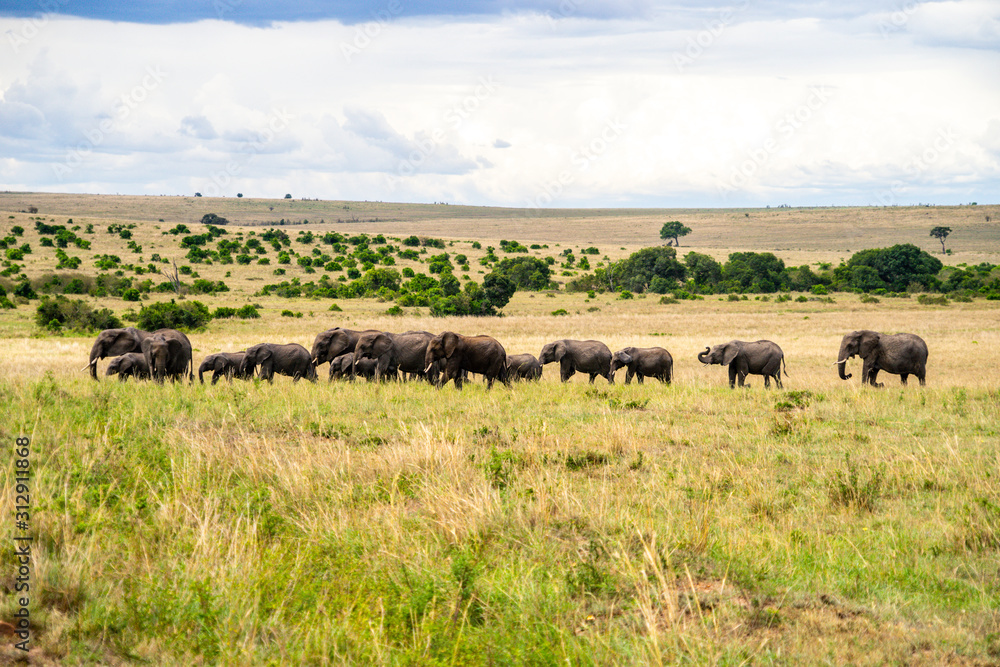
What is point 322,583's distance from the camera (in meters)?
5.73

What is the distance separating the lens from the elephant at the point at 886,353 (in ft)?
68.8

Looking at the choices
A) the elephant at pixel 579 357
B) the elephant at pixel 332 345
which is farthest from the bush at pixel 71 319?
the elephant at pixel 579 357

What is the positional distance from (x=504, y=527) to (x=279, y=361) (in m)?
16.3

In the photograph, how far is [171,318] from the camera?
127 feet

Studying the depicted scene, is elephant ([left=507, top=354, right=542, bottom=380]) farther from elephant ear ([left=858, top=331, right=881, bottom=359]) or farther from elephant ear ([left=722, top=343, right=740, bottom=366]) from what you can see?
elephant ear ([left=858, top=331, right=881, bottom=359])

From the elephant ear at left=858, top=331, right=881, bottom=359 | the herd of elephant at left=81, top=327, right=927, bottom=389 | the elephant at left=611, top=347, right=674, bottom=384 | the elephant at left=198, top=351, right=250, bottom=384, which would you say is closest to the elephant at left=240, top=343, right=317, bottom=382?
the herd of elephant at left=81, top=327, right=927, bottom=389

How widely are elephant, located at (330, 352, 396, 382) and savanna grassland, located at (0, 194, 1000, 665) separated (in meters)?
6.12

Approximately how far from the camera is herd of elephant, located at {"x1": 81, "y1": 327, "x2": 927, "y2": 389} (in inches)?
768

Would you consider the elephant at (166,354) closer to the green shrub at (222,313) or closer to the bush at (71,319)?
the bush at (71,319)

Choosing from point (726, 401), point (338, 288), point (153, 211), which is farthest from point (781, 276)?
point (153, 211)

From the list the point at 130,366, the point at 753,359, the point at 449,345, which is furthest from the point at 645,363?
the point at 130,366

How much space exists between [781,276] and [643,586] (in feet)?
245

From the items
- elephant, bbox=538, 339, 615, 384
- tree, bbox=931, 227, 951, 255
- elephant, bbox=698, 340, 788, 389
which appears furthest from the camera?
tree, bbox=931, 227, 951, 255

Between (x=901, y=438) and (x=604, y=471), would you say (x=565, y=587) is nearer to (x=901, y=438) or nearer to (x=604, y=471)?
(x=604, y=471)
